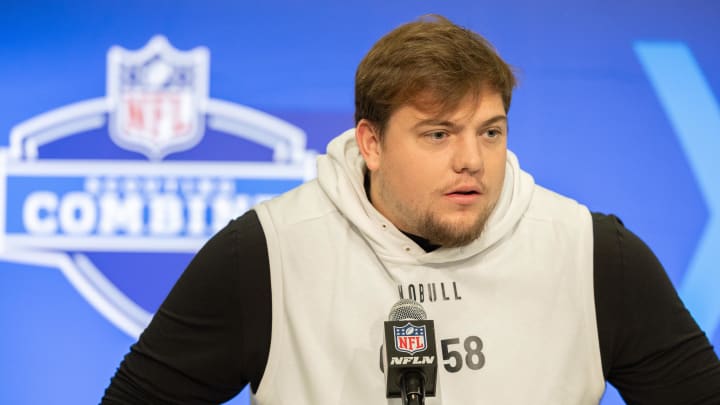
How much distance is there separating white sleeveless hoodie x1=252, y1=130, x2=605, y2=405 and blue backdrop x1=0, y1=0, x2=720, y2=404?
107cm

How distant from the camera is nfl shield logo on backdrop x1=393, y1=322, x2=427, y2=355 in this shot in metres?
1.50

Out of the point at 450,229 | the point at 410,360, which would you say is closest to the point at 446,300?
the point at 450,229

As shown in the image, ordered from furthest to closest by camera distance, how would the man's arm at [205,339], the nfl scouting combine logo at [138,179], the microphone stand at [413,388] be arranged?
the nfl scouting combine logo at [138,179] < the man's arm at [205,339] < the microphone stand at [413,388]

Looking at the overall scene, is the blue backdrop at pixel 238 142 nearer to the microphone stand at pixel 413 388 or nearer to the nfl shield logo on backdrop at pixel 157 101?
the nfl shield logo on backdrop at pixel 157 101

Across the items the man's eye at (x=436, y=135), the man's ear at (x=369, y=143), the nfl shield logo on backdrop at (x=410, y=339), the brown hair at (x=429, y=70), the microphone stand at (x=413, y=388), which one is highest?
the brown hair at (x=429, y=70)

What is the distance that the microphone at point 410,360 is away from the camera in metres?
1.48

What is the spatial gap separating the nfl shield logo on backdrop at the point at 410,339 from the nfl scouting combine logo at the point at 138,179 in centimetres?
172

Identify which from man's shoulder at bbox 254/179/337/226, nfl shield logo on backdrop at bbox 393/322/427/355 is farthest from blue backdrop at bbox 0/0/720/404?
nfl shield logo on backdrop at bbox 393/322/427/355

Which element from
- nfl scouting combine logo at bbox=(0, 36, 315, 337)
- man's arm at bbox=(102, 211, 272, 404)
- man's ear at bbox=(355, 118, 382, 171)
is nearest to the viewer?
man's arm at bbox=(102, 211, 272, 404)

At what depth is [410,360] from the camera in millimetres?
1487

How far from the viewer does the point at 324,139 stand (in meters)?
3.21

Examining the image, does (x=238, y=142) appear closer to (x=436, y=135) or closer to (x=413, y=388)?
(x=436, y=135)

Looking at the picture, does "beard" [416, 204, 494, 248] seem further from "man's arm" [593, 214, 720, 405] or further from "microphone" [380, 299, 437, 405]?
"microphone" [380, 299, 437, 405]

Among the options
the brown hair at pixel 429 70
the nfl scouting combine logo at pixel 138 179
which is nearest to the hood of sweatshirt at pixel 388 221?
the brown hair at pixel 429 70
